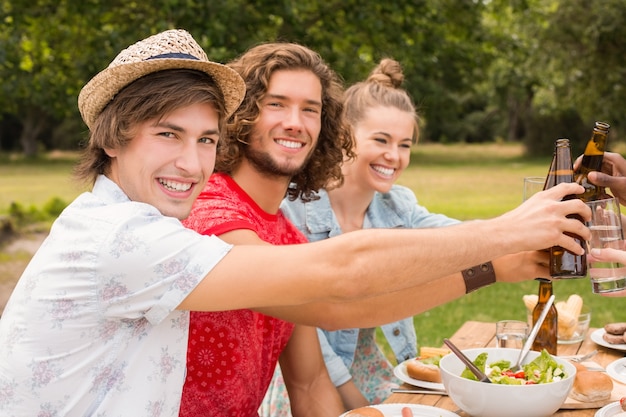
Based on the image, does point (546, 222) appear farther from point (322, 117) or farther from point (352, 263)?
point (322, 117)

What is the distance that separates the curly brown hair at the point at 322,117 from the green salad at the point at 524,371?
4.06ft

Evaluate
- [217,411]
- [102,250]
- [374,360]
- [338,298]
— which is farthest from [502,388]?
[374,360]

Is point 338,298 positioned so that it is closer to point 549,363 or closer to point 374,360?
point 549,363

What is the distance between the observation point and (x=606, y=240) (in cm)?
255

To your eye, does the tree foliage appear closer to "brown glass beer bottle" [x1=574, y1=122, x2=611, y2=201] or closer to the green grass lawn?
the green grass lawn

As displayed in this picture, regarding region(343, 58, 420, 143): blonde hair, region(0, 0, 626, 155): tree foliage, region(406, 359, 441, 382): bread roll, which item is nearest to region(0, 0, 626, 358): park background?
region(0, 0, 626, 155): tree foliage

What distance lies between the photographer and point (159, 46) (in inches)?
85.4

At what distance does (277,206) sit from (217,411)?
939mm

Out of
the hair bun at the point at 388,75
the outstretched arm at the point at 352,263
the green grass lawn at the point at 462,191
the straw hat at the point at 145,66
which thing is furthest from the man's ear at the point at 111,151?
the hair bun at the point at 388,75

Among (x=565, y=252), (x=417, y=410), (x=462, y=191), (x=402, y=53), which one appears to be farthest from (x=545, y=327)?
(x=462, y=191)

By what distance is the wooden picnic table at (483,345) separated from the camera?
2.50 metres

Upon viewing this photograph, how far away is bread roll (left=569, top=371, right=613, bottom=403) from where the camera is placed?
2.50 metres

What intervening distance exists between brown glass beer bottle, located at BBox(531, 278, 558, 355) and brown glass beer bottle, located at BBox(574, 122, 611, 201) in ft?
1.29

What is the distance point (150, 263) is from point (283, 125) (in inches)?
59.4
